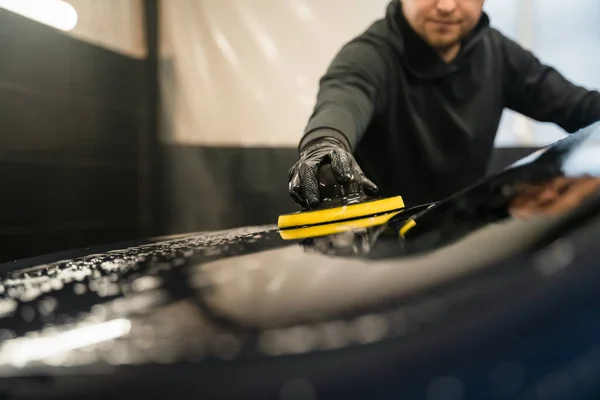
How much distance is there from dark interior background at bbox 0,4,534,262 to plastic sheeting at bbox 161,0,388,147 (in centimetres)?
5

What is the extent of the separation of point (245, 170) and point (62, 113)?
0.45m

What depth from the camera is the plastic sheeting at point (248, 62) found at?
1345 millimetres

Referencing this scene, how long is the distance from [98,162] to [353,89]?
690 mm

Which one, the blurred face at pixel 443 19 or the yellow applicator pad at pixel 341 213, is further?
the blurred face at pixel 443 19

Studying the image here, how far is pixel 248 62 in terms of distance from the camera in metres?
1.44

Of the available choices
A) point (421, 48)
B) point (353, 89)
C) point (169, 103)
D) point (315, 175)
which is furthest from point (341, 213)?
point (169, 103)

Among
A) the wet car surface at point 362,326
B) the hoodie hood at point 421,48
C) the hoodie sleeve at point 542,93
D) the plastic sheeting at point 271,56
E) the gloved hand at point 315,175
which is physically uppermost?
the plastic sheeting at point 271,56

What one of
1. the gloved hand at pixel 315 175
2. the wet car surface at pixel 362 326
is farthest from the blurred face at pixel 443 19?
the wet car surface at pixel 362 326

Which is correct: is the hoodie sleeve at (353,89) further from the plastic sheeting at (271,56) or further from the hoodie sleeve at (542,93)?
the hoodie sleeve at (542,93)

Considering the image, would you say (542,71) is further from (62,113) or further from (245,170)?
(62,113)

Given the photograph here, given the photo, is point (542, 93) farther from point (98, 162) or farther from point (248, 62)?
point (98, 162)

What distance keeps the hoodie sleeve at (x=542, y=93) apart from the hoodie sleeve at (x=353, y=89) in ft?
0.93

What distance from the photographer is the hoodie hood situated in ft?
3.81

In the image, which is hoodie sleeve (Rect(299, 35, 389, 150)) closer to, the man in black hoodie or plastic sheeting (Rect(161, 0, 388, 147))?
the man in black hoodie
